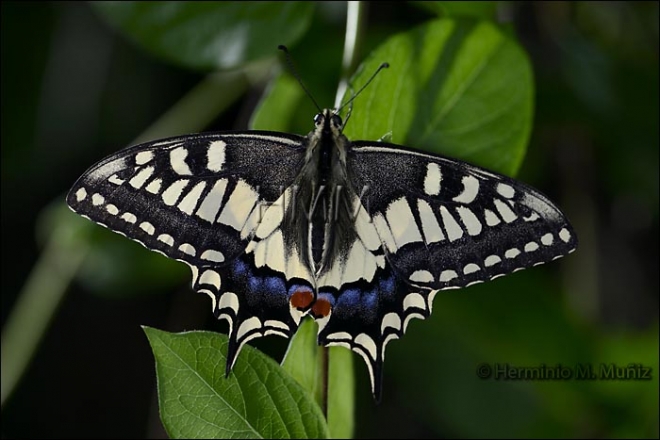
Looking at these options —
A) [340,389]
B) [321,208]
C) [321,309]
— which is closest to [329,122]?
[321,208]

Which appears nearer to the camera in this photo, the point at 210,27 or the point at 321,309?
the point at 321,309

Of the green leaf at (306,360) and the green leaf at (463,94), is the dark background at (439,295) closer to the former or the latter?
the green leaf at (463,94)

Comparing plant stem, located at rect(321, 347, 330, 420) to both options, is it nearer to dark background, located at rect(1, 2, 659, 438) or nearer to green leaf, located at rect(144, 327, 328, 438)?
green leaf, located at rect(144, 327, 328, 438)

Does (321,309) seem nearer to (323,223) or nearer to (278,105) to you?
(323,223)

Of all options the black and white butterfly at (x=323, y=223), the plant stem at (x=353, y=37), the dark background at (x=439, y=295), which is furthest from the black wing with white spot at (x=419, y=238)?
the dark background at (x=439, y=295)

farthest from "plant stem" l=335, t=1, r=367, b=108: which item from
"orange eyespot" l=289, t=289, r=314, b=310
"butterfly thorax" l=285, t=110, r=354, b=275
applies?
"orange eyespot" l=289, t=289, r=314, b=310

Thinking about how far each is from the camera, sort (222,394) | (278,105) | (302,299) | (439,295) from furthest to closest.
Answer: (439,295), (278,105), (302,299), (222,394)

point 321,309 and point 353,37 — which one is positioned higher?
point 353,37
